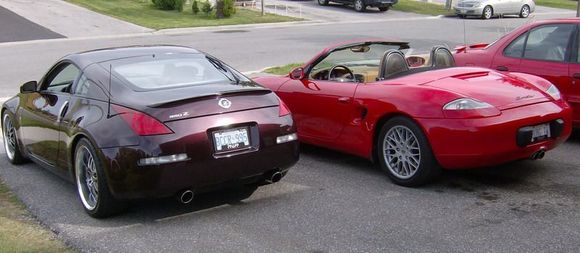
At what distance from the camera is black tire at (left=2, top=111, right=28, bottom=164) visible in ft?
22.0

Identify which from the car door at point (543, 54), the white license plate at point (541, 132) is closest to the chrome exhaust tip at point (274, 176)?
the white license plate at point (541, 132)

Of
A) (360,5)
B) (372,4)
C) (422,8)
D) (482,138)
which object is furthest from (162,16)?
(482,138)

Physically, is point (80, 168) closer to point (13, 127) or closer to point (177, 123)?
point (177, 123)

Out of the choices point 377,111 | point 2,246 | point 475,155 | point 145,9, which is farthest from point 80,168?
point 145,9

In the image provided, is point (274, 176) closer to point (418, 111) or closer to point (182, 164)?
point (182, 164)

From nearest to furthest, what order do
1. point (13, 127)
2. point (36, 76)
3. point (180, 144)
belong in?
point (180, 144) < point (13, 127) < point (36, 76)

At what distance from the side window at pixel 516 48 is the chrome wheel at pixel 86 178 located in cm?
475

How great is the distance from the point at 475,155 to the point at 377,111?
3.21 feet

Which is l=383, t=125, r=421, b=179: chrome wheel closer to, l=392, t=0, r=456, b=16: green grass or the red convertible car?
the red convertible car

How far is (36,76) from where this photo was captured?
1370 cm

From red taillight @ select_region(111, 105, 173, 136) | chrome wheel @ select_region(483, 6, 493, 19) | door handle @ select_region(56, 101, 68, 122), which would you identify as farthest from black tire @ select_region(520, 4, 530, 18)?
red taillight @ select_region(111, 105, 173, 136)

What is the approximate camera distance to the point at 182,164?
4.65 meters

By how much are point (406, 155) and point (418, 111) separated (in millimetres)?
436

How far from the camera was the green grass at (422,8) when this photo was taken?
33.6 meters
